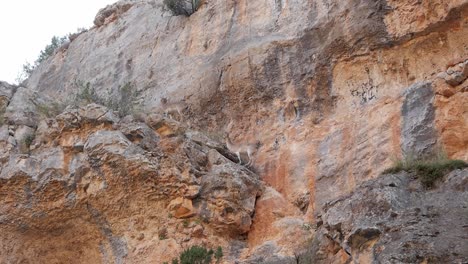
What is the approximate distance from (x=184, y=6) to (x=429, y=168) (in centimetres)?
1226

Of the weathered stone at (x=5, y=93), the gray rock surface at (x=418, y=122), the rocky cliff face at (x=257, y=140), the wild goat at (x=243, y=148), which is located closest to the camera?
the gray rock surface at (x=418, y=122)

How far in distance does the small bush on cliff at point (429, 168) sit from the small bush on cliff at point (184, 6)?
11291 millimetres

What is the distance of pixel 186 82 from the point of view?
18281 millimetres

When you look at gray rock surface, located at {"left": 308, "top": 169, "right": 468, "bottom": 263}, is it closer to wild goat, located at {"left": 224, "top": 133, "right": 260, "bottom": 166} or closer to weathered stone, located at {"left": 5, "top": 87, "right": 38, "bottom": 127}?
wild goat, located at {"left": 224, "top": 133, "right": 260, "bottom": 166}

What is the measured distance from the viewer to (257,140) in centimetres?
1569

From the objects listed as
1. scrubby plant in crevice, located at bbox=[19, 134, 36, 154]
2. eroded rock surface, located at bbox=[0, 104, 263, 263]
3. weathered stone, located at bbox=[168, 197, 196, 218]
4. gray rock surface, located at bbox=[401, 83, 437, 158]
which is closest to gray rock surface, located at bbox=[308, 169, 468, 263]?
gray rock surface, located at bbox=[401, 83, 437, 158]

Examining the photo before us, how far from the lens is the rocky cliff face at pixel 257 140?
42.8ft

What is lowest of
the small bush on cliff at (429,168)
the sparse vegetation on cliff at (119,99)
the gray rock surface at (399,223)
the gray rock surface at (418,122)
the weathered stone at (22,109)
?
the gray rock surface at (418,122)

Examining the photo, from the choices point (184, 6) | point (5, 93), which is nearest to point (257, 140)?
point (184, 6)

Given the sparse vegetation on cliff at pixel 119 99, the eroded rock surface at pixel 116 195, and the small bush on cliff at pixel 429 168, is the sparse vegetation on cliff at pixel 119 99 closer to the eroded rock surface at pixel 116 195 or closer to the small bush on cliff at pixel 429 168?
the eroded rock surface at pixel 116 195

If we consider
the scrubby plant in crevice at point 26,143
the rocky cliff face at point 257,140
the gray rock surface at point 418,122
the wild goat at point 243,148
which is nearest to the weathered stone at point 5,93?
the rocky cliff face at point 257,140

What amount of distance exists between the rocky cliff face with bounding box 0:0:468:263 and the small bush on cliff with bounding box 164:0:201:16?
3.21m

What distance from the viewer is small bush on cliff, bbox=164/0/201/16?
20344mm

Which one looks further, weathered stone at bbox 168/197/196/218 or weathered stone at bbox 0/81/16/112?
weathered stone at bbox 0/81/16/112
